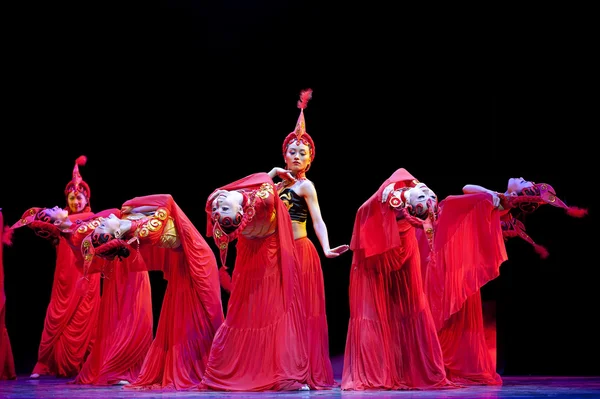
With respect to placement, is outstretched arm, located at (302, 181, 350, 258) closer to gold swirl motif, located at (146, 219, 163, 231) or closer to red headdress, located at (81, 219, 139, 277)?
gold swirl motif, located at (146, 219, 163, 231)

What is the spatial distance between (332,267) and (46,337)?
2.85 m

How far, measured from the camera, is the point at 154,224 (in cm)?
541

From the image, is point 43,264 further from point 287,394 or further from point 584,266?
point 584,266

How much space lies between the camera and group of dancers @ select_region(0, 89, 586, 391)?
5.11 metres

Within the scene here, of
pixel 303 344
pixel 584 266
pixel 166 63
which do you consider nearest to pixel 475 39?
pixel 584 266

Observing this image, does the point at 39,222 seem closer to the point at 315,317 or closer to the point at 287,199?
the point at 287,199

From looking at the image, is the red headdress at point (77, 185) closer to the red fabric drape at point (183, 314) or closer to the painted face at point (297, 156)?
the red fabric drape at point (183, 314)

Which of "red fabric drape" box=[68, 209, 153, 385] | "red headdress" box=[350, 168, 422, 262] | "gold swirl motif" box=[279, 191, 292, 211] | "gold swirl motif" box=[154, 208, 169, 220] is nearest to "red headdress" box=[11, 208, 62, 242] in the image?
"red fabric drape" box=[68, 209, 153, 385]

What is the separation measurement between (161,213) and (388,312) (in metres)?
1.69

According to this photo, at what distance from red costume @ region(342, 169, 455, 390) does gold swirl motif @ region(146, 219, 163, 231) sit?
52.5 inches

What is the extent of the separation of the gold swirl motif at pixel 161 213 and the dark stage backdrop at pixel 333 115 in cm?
261

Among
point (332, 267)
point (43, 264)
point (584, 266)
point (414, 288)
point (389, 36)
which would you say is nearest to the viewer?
point (414, 288)

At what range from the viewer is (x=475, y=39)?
7387 mm

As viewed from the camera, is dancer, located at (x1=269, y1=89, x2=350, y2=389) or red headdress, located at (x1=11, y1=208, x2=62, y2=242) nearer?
dancer, located at (x1=269, y1=89, x2=350, y2=389)
